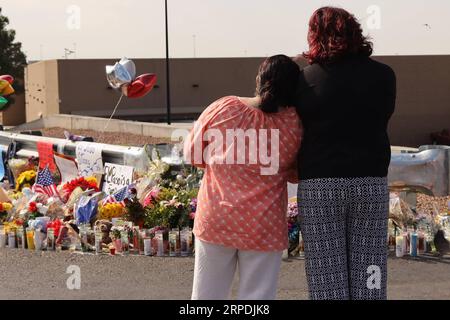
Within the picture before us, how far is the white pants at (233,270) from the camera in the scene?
12.8 ft

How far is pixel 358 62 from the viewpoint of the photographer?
3787 mm

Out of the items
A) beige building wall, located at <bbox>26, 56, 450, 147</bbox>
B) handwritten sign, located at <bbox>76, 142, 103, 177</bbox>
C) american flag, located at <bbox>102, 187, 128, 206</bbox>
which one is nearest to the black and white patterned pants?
american flag, located at <bbox>102, 187, 128, 206</bbox>

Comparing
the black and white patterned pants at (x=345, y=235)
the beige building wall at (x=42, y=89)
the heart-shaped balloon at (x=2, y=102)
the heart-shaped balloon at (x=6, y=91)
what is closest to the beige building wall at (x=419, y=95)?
the beige building wall at (x=42, y=89)

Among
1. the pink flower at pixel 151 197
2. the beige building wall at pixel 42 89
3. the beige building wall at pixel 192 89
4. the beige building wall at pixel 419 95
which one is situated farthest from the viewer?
the beige building wall at pixel 419 95

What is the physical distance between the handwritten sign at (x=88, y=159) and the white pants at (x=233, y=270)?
5285 millimetres

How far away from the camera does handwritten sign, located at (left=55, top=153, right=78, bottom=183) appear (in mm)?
9583

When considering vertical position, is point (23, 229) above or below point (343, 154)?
below

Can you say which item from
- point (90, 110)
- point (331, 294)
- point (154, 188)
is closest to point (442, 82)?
point (90, 110)

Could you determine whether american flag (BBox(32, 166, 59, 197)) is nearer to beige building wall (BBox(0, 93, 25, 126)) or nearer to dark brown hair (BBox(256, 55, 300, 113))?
dark brown hair (BBox(256, 55, 300, 113))

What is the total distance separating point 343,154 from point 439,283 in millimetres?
2375

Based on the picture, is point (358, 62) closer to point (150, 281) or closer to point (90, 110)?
point (150, 281)

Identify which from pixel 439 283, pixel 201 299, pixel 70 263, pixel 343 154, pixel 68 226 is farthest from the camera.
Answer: pixel 68 226

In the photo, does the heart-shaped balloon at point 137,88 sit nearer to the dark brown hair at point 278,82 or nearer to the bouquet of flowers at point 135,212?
the bouquet of flowers at point 135,212

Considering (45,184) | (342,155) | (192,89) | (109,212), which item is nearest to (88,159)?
(45,184)
